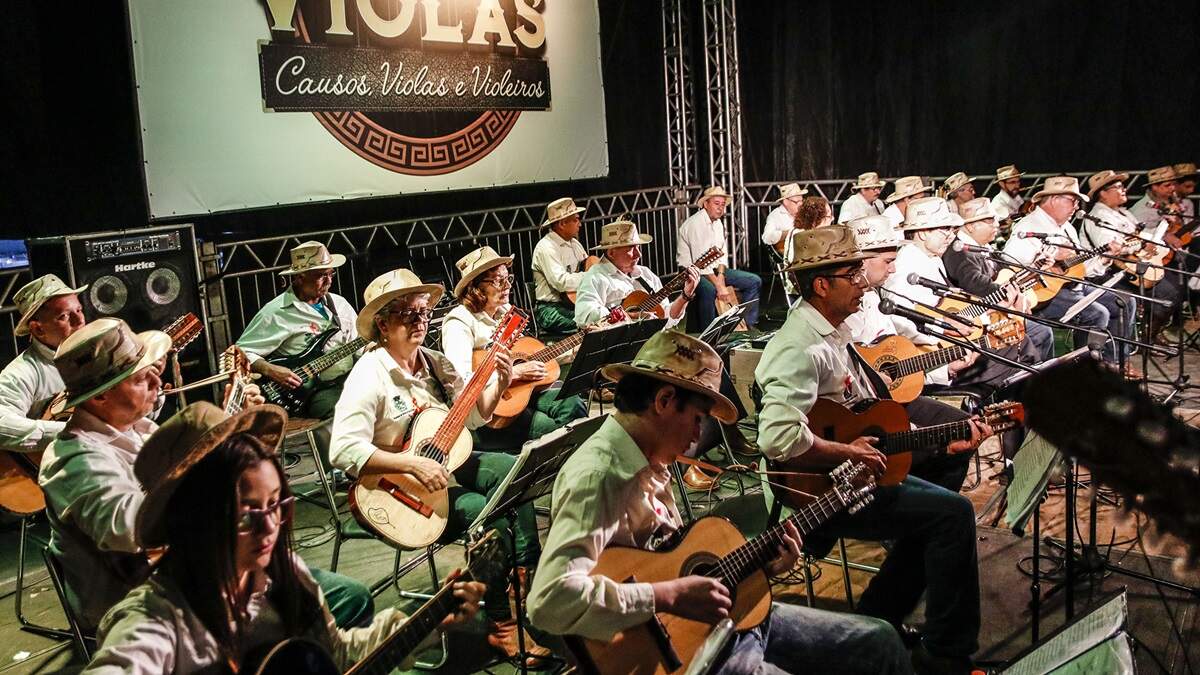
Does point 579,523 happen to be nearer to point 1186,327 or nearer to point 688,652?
point 688,652

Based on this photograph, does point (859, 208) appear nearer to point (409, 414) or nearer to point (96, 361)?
point (409, 414)

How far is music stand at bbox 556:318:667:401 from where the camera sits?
5605 mm

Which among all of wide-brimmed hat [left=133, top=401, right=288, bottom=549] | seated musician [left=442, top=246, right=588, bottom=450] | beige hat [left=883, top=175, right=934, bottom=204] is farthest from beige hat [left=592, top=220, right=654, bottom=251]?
wide-brimmed hat [left=133, top=401, right=288, bottom=549]

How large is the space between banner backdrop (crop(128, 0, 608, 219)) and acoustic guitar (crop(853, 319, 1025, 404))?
19.1ft

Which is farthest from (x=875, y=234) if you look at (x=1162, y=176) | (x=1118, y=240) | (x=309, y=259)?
(x=1162, y=176)

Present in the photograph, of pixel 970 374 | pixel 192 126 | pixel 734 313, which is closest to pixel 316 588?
pixel 734 313

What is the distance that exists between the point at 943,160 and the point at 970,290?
6.89 m

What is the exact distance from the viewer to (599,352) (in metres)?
5.73

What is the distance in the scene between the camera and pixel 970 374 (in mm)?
6988

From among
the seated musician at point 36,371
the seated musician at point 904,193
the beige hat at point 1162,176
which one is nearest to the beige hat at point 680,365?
the seated musician at point 36,371

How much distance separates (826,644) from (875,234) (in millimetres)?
3005

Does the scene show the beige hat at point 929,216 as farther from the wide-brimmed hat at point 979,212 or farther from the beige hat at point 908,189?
the beige hat at point 908,189

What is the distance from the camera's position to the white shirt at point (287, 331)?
263 inches

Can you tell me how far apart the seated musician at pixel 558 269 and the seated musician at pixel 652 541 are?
5710mm
